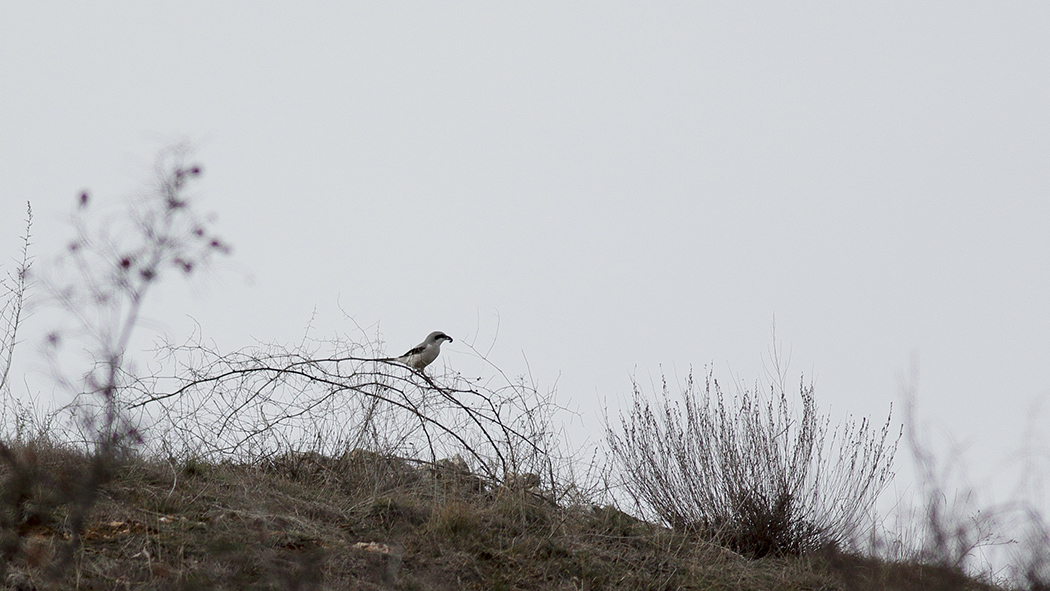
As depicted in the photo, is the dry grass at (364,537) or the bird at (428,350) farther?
the bird at (428,350)

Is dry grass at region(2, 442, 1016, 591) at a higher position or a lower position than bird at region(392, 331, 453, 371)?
lower

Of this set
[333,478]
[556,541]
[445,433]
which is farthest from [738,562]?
[333,478]

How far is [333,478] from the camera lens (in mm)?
7445

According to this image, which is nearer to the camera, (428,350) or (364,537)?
(364,537)

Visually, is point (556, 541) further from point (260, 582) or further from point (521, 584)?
point (260, 582)

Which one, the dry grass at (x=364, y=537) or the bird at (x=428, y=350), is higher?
the bird at (x=428, y=350)

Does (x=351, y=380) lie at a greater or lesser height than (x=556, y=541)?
greater

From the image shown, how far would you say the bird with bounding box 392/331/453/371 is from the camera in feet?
26.6

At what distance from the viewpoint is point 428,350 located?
820 centimetres

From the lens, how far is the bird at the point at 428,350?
8.10m

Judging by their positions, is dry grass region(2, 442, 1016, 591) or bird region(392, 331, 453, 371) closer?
dry grass region(2, 442, 1016, 591)

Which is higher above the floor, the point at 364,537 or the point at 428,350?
the point at 428,350

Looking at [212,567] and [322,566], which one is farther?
[322,566]

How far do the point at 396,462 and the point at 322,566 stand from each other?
213 cm
